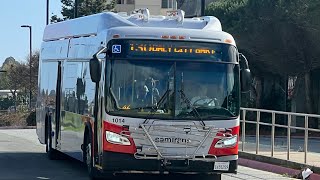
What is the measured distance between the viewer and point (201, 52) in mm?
13898

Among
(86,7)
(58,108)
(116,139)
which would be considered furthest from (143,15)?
(86,7)

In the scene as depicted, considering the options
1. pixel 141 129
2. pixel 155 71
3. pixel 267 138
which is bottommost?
pixel 267 138

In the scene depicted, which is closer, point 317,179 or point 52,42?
point 317,179

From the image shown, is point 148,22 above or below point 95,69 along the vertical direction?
above

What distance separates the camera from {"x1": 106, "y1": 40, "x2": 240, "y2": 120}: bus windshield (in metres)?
13.5

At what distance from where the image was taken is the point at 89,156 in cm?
1497

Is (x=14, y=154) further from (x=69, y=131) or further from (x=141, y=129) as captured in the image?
(x=141, y=129)

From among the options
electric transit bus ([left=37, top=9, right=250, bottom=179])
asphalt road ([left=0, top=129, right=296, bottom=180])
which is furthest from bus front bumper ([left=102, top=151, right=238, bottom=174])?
asphalt road ([left=0, top=129, right=296, bottom=180])

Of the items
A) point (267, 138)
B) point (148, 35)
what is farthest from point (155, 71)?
point (267, 138)

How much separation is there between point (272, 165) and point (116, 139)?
20.8 feet

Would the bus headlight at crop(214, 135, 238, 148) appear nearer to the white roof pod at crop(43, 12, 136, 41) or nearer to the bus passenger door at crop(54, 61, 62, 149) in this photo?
the white roof pod at crop(43, 12, 136, 41)

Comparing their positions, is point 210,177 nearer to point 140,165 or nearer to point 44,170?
point 140,165

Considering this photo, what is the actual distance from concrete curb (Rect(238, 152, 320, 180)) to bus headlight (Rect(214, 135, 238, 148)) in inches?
123

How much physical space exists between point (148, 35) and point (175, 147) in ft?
6.93
